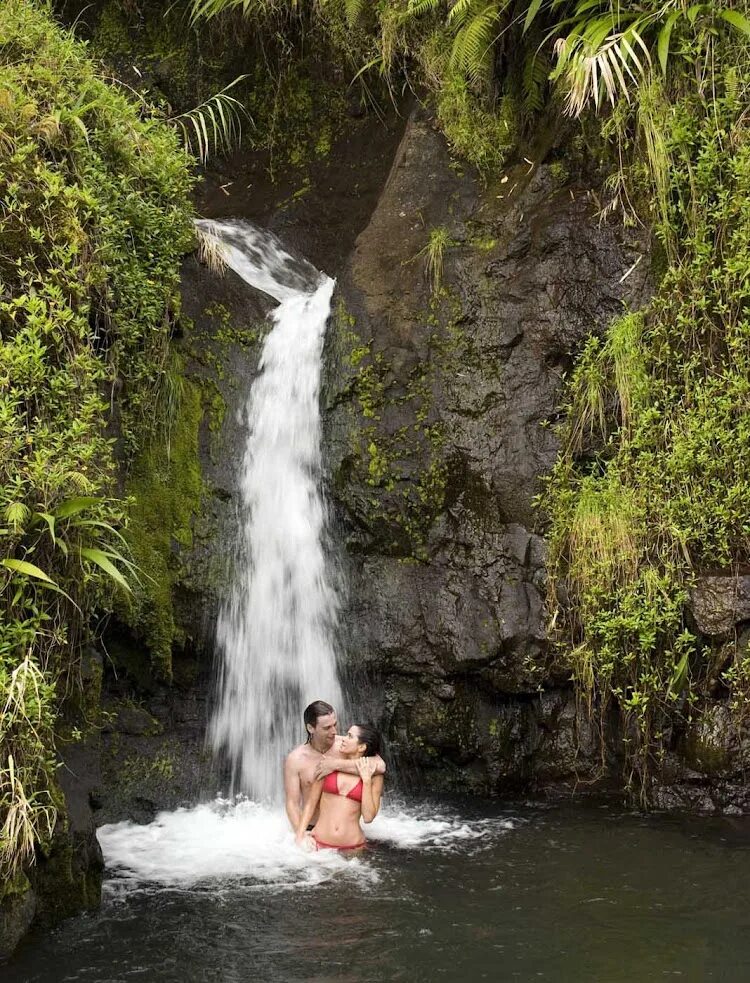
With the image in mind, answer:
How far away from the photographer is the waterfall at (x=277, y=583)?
285 inches

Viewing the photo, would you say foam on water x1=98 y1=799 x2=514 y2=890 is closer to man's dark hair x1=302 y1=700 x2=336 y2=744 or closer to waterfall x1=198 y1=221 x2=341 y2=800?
waterfall x1=198 y1=221 x2=341 y2=800

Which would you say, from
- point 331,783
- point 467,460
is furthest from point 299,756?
point 467,460

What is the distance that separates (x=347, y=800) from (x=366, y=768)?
0.22 meters

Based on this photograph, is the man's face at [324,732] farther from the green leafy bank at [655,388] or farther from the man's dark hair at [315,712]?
the green leafy bank at [655,388]

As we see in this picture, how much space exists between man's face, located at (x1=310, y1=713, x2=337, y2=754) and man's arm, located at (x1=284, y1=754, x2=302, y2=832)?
0.61ft

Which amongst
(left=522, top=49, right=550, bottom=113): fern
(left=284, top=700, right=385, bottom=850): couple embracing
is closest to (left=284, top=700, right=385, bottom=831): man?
(left=284, top=700, right=385, bottom=850): couple embracing

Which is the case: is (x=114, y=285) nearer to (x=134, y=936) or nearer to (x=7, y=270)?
(x=7, y=270)

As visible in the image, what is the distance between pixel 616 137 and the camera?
7941 millimetres

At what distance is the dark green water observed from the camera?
4535mm

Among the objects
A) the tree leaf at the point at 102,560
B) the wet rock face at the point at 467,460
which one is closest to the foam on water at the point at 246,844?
the wet rock face at the point at 467,460

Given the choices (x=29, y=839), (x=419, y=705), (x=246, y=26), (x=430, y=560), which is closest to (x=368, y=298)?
(x=430, y=560)

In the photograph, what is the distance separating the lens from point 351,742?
6.40 m

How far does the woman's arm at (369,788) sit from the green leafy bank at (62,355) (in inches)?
64.9

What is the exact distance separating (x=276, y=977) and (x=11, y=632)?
6.35 ft
